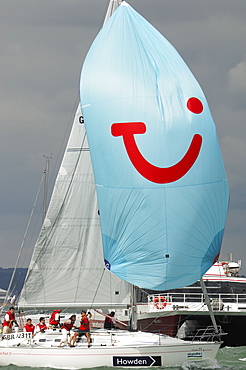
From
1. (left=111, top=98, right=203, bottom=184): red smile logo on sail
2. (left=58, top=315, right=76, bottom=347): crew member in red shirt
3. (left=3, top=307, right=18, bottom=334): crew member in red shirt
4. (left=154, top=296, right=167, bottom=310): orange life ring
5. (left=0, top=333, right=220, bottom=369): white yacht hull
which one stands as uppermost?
(left=111, top=98, right=203, bottom=184): red smile logo on sail

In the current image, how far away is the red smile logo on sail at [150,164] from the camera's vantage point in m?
20.0

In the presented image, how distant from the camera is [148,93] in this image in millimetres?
20422

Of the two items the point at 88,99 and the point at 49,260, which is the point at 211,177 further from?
the point at 49,260

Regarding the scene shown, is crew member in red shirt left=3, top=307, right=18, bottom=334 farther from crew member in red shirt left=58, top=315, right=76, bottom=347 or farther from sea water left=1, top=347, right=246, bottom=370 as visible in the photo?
crew member in red shirt left=58, top=315, right=76, bottom=347

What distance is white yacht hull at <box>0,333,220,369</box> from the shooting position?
19.8 meters

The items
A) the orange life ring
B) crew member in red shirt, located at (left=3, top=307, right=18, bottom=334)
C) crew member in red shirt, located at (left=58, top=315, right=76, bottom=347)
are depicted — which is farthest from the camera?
the orange life ring

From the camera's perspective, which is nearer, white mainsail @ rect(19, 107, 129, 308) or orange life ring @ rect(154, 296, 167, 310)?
white mainsail @ rect(19, 107, 129, 308)

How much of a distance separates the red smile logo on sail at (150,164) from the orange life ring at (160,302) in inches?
379

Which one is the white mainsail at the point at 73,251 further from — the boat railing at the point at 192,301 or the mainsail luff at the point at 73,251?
the boat railing at the point at 192,301

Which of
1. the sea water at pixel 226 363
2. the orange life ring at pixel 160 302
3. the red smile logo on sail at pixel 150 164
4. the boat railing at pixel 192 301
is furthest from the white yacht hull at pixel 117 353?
the orange life ring at pixel 160 302

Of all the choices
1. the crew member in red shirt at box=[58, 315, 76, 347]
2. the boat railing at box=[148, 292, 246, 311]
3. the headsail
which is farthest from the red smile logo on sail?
the boat railing at box=[148, 292, 246, 311]

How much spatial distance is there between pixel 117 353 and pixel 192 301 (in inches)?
437

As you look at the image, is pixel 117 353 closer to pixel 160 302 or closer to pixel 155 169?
pixel 155 169

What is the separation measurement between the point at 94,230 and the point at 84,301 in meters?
2.13
